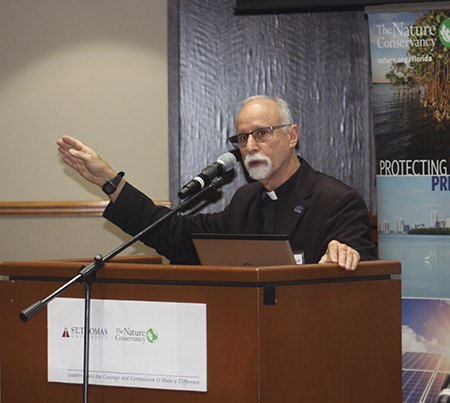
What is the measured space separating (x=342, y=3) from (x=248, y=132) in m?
1.20

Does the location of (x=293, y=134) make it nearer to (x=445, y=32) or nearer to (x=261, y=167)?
(x=261, y=167)

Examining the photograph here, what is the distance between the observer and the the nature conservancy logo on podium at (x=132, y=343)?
112 cm

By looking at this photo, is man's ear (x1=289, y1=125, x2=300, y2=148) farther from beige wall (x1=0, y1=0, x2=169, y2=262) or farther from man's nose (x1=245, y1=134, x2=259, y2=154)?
beige wall (x1=0, y1=0, x2=169, y2=262)

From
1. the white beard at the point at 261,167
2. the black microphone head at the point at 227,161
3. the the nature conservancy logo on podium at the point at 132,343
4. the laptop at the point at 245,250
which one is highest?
the white beard at the point at 261,167

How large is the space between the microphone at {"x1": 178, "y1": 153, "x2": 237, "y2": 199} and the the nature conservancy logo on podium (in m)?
0.35

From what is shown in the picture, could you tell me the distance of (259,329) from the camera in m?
1.08

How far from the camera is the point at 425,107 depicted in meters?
2.59

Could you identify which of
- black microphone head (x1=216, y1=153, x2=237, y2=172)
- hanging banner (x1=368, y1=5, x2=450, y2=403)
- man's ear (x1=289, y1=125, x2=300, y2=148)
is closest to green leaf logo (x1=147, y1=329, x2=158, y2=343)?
black microphone head (x1=216, y1=153, x2=237, y2=172)

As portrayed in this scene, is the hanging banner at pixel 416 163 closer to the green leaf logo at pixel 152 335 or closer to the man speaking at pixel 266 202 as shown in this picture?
the man speaking at pixel 266 202

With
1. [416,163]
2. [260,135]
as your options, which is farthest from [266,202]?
[416,163]

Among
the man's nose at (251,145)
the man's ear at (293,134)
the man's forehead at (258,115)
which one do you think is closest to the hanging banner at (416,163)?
the man's ear at (293,134)

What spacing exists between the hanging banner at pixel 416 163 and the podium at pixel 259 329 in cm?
141

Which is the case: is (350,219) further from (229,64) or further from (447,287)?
(229,64)

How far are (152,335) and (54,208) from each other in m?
1.99
